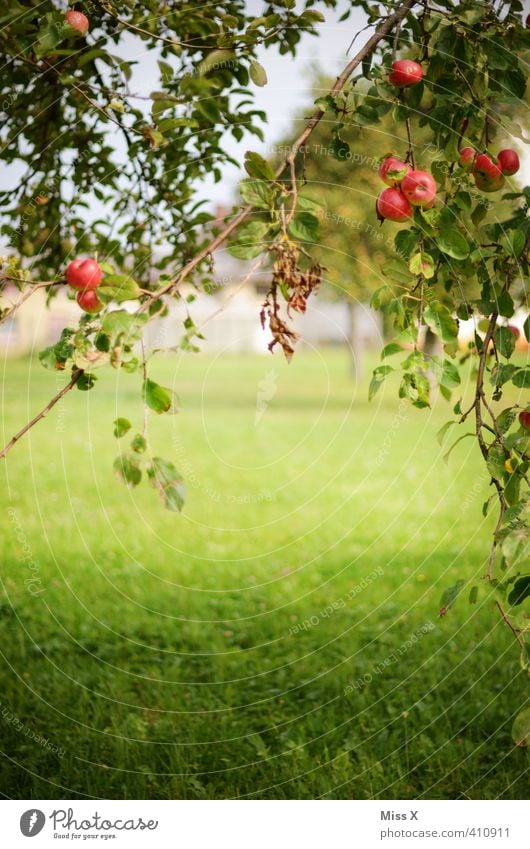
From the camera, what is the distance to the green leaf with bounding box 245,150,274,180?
144 centimetres

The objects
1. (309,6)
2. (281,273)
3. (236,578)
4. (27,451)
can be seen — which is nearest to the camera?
(281,273)

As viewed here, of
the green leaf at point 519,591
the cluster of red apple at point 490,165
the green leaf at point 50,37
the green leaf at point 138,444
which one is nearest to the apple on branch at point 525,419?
the green leaf at point 519,591

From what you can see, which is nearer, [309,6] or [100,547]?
[309,6]

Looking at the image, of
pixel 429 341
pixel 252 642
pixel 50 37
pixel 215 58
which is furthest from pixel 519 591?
pixel 429 341

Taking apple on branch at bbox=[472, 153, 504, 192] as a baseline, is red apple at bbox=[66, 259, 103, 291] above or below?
below

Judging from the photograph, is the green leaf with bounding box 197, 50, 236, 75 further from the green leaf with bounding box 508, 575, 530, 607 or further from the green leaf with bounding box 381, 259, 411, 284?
the green leaf with bounding box 508, 575, 530, 607

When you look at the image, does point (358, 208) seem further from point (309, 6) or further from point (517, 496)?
point (517, 496)

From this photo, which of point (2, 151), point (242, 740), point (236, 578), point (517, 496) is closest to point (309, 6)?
point (2, 151)

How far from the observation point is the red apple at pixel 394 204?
1.57 m

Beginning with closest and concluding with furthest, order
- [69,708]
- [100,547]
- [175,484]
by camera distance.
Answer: [175,484] → [69,708] → [100,547]

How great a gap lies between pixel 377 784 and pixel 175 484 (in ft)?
4.62

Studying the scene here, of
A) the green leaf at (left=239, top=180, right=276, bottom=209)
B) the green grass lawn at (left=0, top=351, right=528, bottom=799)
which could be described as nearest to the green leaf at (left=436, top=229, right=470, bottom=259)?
the green leaf at (left=239, top=180, right=276, bottom=209)

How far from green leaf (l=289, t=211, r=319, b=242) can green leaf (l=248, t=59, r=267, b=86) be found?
1.24 feet
